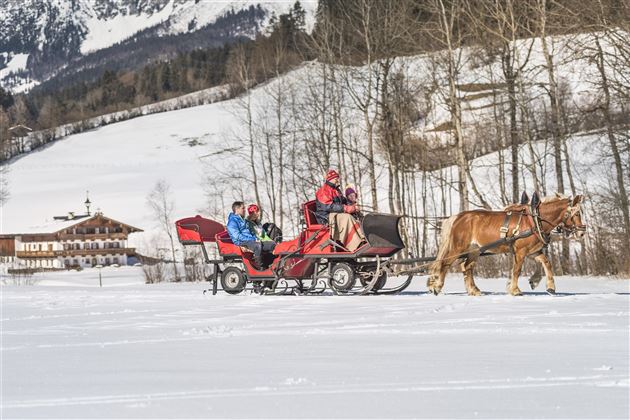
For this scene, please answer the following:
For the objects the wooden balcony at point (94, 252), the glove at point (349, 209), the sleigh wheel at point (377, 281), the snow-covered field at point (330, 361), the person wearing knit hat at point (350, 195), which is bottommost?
the snow-covered field at point (330, 361)

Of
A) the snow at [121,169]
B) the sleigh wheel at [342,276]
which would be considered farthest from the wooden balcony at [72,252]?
the sleigh wheel at [342,276]

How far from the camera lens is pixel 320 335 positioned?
8352 millimetres

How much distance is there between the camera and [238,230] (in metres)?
14.4

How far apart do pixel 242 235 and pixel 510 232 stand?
442 centimetres

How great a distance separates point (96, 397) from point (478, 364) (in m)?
2.67

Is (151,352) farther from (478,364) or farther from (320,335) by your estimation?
(478,364)

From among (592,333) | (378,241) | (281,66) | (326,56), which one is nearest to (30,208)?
(281,66)

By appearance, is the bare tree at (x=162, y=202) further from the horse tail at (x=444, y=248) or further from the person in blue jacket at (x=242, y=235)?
the horse tail at (x=444, y=248)

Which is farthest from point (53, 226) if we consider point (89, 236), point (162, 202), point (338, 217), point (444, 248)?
point (444, 248)

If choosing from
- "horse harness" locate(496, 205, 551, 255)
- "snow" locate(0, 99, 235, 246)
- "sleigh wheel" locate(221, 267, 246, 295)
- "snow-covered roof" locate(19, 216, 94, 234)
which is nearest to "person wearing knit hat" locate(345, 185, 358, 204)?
"sleigh wheel" locate(221, 267, 246, 295)

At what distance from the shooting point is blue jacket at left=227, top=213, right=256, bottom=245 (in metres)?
14.3

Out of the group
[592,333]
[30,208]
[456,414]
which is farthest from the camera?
[30,208]

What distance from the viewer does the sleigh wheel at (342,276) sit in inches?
529

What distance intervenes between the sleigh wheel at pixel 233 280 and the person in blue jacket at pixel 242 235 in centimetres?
54
